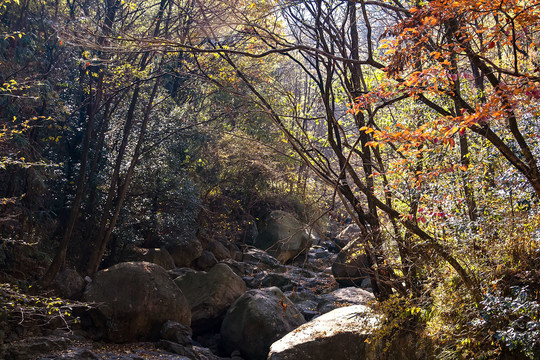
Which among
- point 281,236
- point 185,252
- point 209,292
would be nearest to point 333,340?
point 209,292

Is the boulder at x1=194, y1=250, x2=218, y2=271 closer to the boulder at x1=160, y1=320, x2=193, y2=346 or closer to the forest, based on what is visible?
the forest

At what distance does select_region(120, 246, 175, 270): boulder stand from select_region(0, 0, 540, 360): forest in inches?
3.1

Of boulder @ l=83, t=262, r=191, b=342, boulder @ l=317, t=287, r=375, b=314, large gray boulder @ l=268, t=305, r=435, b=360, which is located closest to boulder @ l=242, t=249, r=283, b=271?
boulder @ l=317, t=287, r=375, b=314

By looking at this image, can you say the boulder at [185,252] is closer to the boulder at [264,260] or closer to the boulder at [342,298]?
the boulder at [264,260]

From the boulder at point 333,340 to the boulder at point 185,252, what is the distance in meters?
8.37

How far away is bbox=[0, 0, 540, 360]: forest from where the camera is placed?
4477mm

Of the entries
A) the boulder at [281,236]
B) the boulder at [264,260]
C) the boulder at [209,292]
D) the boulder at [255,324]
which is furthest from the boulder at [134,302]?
the boulder at [281,236]

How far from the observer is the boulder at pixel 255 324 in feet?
30.5

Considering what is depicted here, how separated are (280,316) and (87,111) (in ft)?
25.5

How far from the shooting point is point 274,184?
2038 cm

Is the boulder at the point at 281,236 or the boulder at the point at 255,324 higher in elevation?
the boulder at the point at 281,236

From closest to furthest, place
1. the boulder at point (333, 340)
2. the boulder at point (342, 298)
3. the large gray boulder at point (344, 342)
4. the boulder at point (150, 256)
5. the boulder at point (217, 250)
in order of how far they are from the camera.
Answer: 1. the large gray boulder at point (344, 342)
2. the boulder at point (333, 340)
3. the boulder at point (342, 298)
4. the boulder at point (150, 256)
5. the boulder at point (217, 250)

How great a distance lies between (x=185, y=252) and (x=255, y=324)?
592cm

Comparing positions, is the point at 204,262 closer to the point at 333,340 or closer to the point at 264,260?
the point at 264,260
